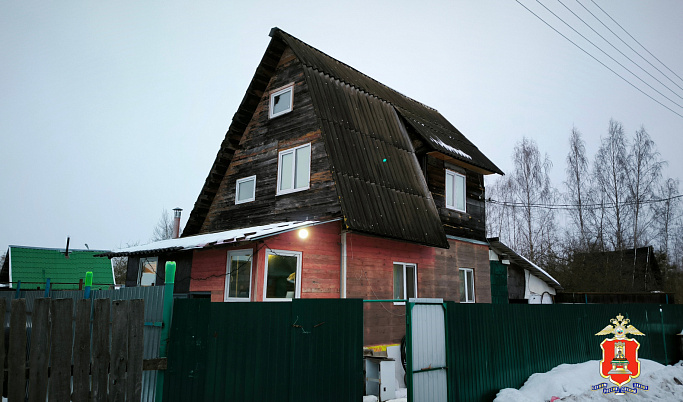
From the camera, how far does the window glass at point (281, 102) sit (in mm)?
13547

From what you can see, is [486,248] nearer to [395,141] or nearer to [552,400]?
[395,141]

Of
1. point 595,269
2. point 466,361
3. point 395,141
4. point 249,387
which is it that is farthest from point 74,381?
point 595,269

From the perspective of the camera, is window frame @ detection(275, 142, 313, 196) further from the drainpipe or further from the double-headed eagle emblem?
the double-headed eagle emblem

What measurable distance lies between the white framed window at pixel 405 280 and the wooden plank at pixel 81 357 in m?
9.28

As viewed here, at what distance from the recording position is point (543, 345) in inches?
392

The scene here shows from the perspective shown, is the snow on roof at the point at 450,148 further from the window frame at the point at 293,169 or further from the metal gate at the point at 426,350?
the metal gate at the point at 426,350

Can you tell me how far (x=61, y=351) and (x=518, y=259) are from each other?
1766 centimetres

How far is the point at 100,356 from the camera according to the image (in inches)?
168

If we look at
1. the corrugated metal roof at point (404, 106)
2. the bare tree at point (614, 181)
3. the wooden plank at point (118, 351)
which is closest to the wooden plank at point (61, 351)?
the wooden plank at point (118, 351)

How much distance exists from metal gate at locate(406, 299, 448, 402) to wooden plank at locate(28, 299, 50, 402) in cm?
484

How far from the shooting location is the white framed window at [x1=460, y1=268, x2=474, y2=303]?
1517 cm

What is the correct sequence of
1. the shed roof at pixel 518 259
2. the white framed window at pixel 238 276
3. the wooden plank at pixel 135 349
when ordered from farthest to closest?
the shed roof at pixel 518 259 → the white framed window at pixel 238 276 → the wooden plank at pixel 135 349

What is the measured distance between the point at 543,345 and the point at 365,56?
183 m

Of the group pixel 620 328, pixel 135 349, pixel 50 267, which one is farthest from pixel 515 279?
pixel 50 267
